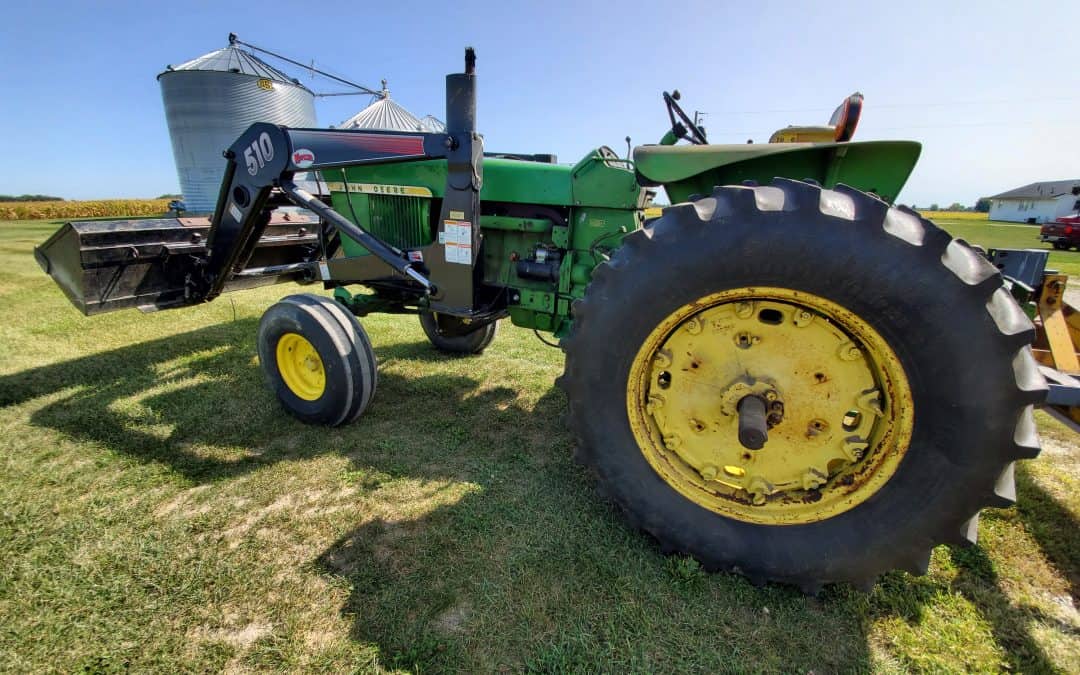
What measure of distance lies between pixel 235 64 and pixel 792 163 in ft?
74.0

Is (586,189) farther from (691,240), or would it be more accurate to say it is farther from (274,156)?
(274,156)

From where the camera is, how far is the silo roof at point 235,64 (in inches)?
729

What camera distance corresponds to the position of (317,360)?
3.30 m

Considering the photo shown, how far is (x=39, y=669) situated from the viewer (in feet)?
5.17

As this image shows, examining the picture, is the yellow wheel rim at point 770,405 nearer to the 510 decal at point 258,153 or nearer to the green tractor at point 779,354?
the green tractor at point 779,354

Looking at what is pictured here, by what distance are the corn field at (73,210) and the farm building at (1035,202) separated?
72569 mm

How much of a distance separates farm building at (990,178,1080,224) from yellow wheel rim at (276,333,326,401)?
6184cm

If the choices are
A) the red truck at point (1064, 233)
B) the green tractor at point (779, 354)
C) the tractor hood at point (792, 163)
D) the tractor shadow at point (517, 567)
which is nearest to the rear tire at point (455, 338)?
the tractor shadow at point (517, 567)

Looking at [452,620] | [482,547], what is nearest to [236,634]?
[452,620]

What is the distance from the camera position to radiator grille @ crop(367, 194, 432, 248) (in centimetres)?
342

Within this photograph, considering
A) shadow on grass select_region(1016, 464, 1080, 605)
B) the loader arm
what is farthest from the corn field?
shadow on grass select_region(1016, 464, 1080, 605)

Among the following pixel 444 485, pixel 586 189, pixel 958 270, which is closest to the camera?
pixel 958 270

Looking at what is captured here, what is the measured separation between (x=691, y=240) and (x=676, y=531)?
1120mm

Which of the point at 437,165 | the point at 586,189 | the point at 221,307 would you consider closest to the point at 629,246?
the point at 586,189
